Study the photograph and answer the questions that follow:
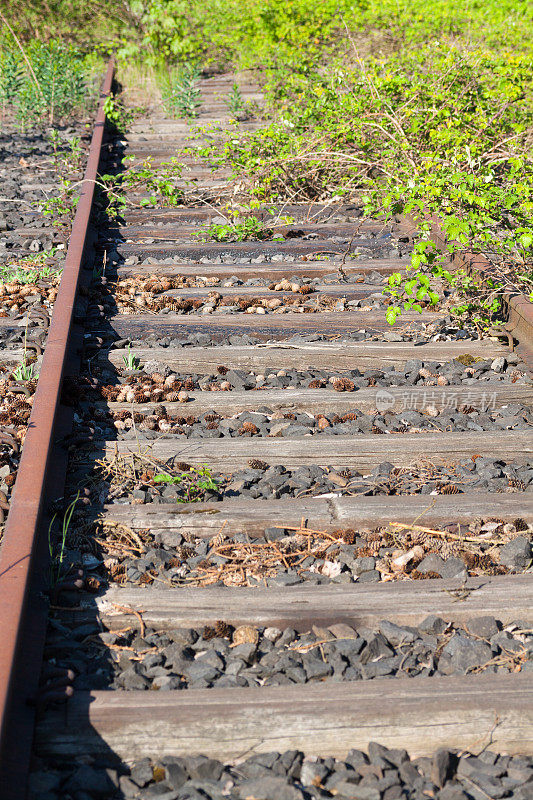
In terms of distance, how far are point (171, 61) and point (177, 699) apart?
36.6ft

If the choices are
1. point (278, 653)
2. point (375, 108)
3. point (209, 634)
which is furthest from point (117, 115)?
point (278, 653)

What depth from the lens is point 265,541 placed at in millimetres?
2736

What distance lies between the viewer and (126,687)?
2137 millimetres

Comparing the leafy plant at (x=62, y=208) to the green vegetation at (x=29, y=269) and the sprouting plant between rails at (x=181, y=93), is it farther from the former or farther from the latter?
the sprouting plant between rails at (x=181, y=93)

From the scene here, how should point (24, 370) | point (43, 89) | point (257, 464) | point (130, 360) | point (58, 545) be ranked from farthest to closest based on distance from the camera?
point (43, 89), point (130, 360), point (24, 370), point (257, 464), point (58, 545)

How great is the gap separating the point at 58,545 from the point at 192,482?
585 mm

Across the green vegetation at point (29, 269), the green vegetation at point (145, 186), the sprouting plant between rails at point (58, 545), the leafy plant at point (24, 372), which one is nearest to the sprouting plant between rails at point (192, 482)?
the sprouting plant between rails at point (58, 545)

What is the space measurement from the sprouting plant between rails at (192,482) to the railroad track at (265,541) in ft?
0.04

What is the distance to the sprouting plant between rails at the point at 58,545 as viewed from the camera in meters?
2.46

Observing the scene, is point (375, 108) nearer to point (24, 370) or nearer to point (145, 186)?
point (145, 186)

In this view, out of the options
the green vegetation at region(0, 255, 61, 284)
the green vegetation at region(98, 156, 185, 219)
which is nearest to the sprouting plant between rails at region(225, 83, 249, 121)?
the green vegetation at region(98, 156, 185, 219)

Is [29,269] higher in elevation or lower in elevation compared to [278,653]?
higher

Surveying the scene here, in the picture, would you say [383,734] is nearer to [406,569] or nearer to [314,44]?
[406,569]

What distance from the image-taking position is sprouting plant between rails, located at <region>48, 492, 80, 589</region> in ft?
8.05
